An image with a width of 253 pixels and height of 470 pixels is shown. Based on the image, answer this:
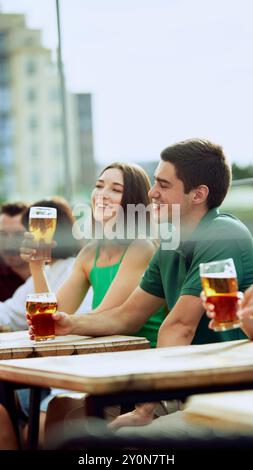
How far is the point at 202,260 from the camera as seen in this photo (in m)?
2.54

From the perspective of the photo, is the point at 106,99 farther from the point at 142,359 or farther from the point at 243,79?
the point at 142,359

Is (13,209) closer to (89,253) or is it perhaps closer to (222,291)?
(89,253)

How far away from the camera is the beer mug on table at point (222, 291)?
207 cm

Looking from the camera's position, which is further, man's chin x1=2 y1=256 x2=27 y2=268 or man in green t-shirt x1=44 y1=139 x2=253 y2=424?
man's chin x1=2 y1=256 x2=27 y2=268

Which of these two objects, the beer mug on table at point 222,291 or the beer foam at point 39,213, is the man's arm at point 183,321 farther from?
the beer foam at point 39,213

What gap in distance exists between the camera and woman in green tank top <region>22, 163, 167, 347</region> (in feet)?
10.5

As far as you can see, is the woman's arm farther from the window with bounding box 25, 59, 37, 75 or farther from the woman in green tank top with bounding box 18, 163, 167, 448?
the window with bounding box 25, 59, 37, 75

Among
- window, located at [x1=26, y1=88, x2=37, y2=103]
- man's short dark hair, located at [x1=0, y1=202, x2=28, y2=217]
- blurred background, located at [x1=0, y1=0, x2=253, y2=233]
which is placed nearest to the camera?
blurred background, located at [x1=0, y1=0, x2=253, y2=233]

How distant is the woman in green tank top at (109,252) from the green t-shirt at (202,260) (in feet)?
1.04

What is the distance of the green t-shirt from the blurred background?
0.34m

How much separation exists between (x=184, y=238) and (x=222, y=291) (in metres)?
0.61

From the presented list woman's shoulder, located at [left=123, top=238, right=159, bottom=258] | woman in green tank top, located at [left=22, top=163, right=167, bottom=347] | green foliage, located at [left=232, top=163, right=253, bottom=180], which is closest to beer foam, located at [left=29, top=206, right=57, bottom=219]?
woman in green tank top, located at [left=22, top=163, right=167, bottom=347]

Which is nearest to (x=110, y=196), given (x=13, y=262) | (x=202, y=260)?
(x=202, y=260)

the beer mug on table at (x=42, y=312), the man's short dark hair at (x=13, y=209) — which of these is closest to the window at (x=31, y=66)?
the man's short dark hair at (x=13, y=209)
